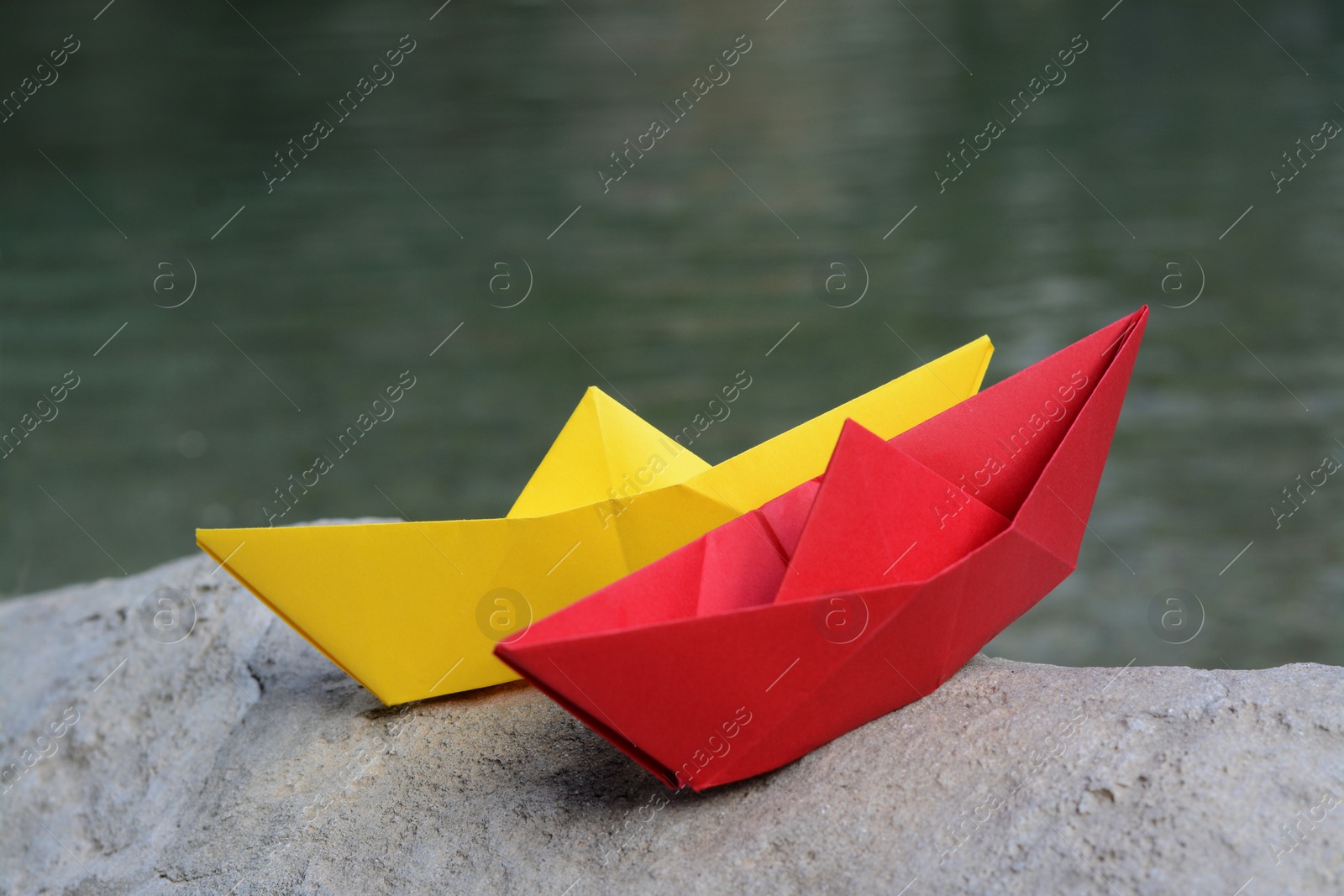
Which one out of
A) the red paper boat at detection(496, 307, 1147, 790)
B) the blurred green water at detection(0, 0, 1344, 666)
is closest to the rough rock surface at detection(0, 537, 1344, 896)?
the red paper boat at detection(496, 307, 1147, 790)

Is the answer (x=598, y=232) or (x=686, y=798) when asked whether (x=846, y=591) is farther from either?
(x=598, y=232)

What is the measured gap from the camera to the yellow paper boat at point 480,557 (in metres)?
0.70

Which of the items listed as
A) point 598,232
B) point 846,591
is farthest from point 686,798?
point 598,232

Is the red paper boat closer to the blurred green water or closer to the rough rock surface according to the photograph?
Answer: the rough rock surface

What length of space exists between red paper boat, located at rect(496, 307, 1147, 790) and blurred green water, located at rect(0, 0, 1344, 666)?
1258mm

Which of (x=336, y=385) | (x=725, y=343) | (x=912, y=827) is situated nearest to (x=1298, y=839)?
(x=912, y=827)

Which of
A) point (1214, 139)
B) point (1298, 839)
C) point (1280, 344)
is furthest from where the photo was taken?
point (1214, 139)

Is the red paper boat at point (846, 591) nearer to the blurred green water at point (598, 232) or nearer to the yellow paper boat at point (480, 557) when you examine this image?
the yellow paper boat at point (480, 557)

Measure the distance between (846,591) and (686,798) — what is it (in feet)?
0.58

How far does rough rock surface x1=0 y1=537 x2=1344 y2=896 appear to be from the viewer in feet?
1.70

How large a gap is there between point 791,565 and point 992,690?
0.18 m

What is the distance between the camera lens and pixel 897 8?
2.77m

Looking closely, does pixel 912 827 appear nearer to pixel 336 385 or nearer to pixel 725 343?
pixel 725 343

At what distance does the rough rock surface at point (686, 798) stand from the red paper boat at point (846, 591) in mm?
42
